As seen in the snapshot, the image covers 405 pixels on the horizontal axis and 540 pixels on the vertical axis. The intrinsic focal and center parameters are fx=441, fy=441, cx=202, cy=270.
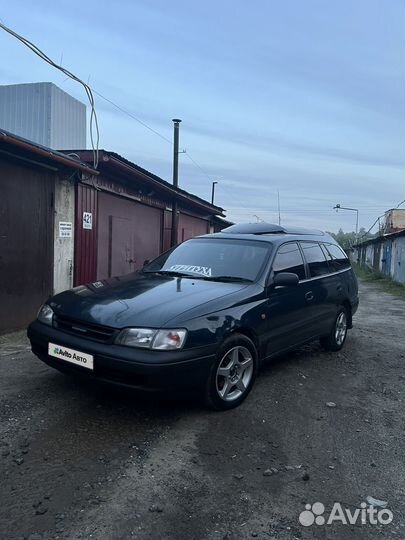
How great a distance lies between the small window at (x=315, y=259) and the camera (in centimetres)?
549

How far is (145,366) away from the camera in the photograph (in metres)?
3.29

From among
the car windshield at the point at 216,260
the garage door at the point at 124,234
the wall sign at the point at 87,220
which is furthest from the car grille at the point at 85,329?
the garage door at the point at 124,234

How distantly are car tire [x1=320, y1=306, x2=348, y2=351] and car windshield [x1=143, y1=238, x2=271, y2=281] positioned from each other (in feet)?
5.91

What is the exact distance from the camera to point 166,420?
12.0 ft

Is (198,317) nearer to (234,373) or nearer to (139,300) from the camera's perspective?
(139,300)

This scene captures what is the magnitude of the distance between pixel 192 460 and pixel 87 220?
6.19m

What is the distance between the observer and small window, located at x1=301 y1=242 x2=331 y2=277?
5.49 meters

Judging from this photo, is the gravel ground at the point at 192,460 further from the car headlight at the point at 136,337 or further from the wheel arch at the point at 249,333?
the car headlight at the point at 136,337

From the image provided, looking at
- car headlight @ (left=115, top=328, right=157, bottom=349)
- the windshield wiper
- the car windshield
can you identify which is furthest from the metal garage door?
car headlight @ (left=115, top=328, right=157, bottom=349)

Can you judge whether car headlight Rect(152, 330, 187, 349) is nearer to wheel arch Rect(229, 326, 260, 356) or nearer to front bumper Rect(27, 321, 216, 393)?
front bumper Rect(27, 321, 216, 393)

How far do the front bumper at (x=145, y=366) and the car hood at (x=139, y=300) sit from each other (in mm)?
214

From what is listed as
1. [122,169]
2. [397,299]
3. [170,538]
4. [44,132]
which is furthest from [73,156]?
[397,299]

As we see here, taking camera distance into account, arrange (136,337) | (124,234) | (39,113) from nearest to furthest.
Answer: (136,337), (124,234), (39,113)

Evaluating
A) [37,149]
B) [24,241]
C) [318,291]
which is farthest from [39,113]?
[318,291]
